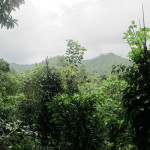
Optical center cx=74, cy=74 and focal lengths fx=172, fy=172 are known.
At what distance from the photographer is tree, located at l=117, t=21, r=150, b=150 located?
8.02ft

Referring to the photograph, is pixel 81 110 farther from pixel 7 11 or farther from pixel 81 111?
pixel 7 11

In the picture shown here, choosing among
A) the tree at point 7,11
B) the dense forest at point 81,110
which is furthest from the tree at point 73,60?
the tree at point 7,11

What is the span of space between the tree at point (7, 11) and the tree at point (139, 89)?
2.46 m

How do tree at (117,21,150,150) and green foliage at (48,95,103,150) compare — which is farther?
green foliage at (48,95,103,150)

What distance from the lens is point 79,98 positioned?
13.8 ft

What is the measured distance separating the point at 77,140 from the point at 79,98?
104 cm

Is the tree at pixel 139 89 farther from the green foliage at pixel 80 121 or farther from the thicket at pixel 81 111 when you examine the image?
the green foliage at pixel 80 121

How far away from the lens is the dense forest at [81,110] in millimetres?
2611

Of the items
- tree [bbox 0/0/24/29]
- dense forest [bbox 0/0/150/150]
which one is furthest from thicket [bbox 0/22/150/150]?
tree [bbox 0/0/24/29]

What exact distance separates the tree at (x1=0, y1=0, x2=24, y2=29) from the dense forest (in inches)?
0.8

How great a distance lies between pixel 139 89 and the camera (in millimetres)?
2564

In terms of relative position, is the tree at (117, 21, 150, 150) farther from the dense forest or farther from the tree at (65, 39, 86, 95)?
the tree at (65, 39, 86, 95)

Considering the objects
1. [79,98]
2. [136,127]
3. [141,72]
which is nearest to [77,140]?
[79,98]

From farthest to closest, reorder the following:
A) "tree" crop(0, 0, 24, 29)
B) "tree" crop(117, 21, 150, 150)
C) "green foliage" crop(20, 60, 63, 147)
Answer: "green foliage" crop(20, 60, 63, 147), "tree" crop(0, 0, 24, 29), "tree" crop(117, 21, 150, 150)
